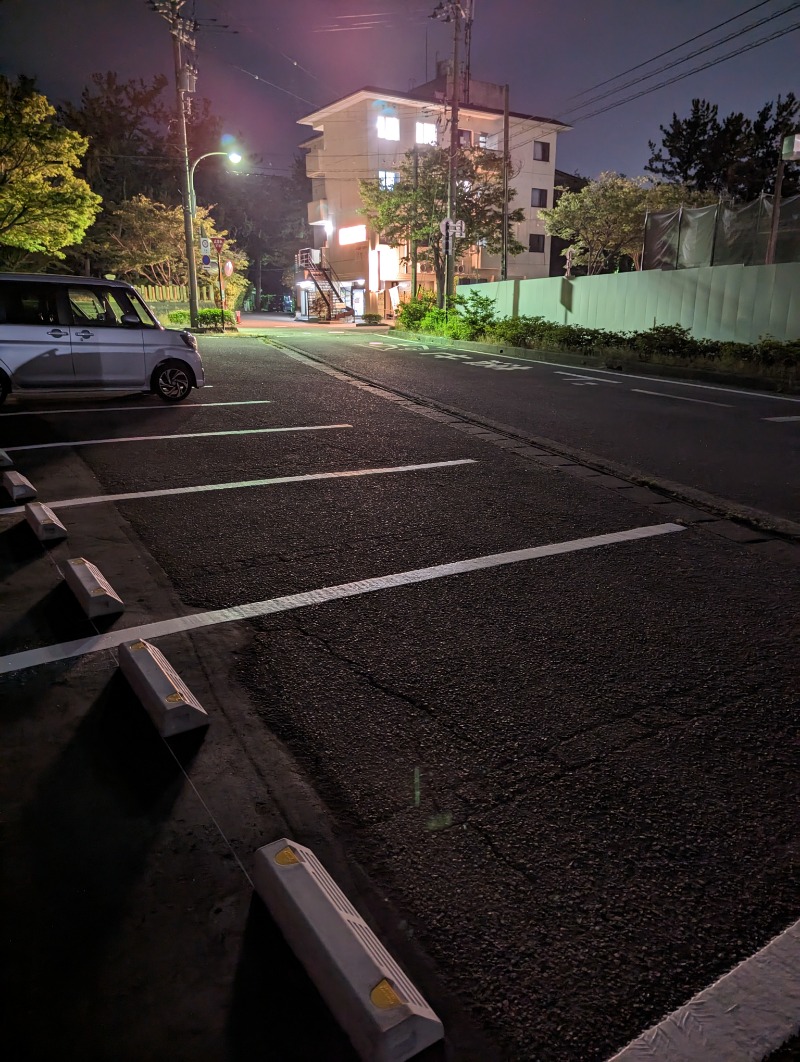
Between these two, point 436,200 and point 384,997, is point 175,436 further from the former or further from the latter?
point 436,200

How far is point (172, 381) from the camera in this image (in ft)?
35.0

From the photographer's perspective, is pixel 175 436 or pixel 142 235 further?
pixel 142 235

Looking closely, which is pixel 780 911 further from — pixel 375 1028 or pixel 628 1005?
pixel 375 1028

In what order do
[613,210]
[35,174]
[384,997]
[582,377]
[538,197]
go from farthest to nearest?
[538,197] < [613,210] < [35,174] < [582,377] < [384,997]

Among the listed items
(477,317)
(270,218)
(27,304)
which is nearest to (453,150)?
(477,317)

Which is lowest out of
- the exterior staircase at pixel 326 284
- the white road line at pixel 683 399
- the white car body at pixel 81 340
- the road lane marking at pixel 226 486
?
the road lane marking at pixel 226 486

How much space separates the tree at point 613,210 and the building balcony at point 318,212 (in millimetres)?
18187

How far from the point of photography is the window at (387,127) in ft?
157

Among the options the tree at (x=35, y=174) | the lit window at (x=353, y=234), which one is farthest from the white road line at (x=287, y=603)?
the lit window at (x=353, y=234)

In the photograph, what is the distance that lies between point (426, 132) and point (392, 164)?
3612 mm

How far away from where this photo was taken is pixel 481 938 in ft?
6.15

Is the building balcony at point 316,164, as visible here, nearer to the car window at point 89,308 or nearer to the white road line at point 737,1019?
the car window at point 89,308

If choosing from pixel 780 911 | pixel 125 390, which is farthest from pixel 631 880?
pixel 125 390

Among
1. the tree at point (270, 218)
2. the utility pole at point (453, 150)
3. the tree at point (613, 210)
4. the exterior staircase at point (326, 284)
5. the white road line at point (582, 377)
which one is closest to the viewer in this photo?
the white road line at point (582, 377)
